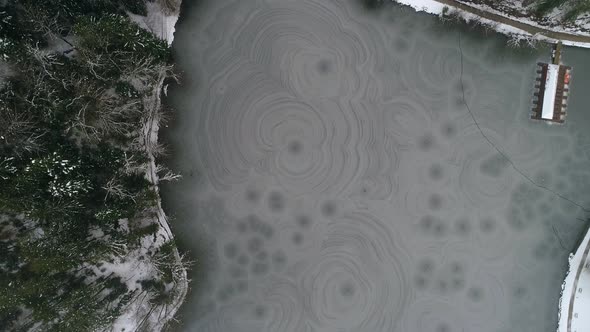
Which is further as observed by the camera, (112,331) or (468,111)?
(468,111)

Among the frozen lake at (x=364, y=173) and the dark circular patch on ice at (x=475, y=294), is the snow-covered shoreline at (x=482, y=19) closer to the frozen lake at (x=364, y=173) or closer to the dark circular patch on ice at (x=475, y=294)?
the frozen lake at (x=364, y=173)

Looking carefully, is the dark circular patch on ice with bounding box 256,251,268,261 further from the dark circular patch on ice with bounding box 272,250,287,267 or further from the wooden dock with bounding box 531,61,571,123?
the wooden dock with bounding box 531,61,571,123

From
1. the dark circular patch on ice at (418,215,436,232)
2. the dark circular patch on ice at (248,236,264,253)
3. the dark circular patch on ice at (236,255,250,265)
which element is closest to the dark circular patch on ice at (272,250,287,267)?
the dark circular patch on ice at (248,236,264,253)

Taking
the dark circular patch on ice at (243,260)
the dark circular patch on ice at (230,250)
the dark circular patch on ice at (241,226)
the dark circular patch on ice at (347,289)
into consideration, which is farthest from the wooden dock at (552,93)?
the dark circular patch on ice at (230,250)

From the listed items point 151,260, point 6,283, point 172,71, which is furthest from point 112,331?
point 172,71

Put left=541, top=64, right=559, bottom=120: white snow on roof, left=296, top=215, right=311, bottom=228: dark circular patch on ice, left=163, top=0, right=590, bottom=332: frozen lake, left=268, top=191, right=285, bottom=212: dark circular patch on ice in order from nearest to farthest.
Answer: left=163, top=0, right=590, bottom=332: frozen lake
left=268, top=191, right=285, bottom=212: dark circular patch on ice
left=296, top=215, right=311, bottom=228: dark circular patch on ice
left=541, top=64, right=559, bottom=120: white snow on roof

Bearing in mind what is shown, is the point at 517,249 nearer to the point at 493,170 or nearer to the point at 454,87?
the point at 493,170
